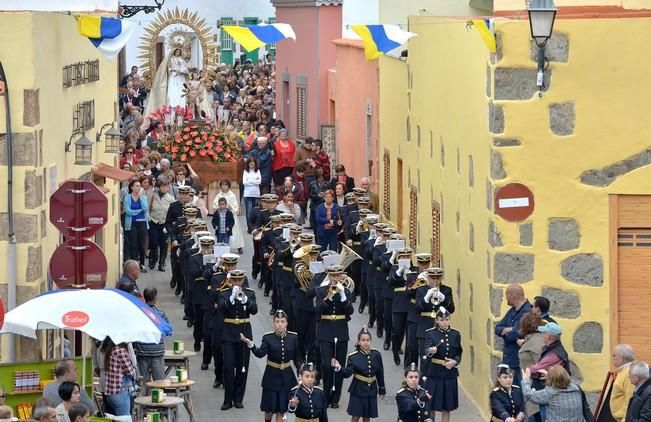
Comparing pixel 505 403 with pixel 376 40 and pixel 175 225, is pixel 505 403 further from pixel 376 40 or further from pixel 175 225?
pixel 175 225

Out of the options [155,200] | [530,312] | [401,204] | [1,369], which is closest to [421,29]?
[401,204]

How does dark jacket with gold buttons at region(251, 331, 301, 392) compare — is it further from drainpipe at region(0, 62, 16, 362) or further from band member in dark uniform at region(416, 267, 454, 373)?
drainpipe at region(0, 62, 16, 362)

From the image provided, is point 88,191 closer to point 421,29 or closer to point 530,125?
point 530,125

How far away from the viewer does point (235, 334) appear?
22.5 m

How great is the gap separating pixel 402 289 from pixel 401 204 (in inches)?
216

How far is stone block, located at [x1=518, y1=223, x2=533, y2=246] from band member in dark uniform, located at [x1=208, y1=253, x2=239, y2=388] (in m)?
3.78

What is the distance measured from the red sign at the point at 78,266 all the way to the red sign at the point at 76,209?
0.16 m

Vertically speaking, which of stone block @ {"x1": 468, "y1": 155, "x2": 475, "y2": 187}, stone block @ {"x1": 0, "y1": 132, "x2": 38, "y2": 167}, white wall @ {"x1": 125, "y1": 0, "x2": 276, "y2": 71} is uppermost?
white wall @ {"x1": 125, "y1": 0, "x2": 276, "y2": 71}

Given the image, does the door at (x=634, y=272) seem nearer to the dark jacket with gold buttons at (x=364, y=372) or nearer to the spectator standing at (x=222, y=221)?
the dark jacket with gold buttons at (x=364, y=372)

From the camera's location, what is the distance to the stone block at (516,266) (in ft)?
69.3

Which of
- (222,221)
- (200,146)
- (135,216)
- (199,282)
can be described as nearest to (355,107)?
(200,146)

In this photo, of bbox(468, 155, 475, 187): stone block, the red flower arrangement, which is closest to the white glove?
bbox(468, 155, 475, 187): stone block

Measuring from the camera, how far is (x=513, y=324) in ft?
67.5

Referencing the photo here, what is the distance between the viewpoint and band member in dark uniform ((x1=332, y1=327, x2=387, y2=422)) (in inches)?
806
